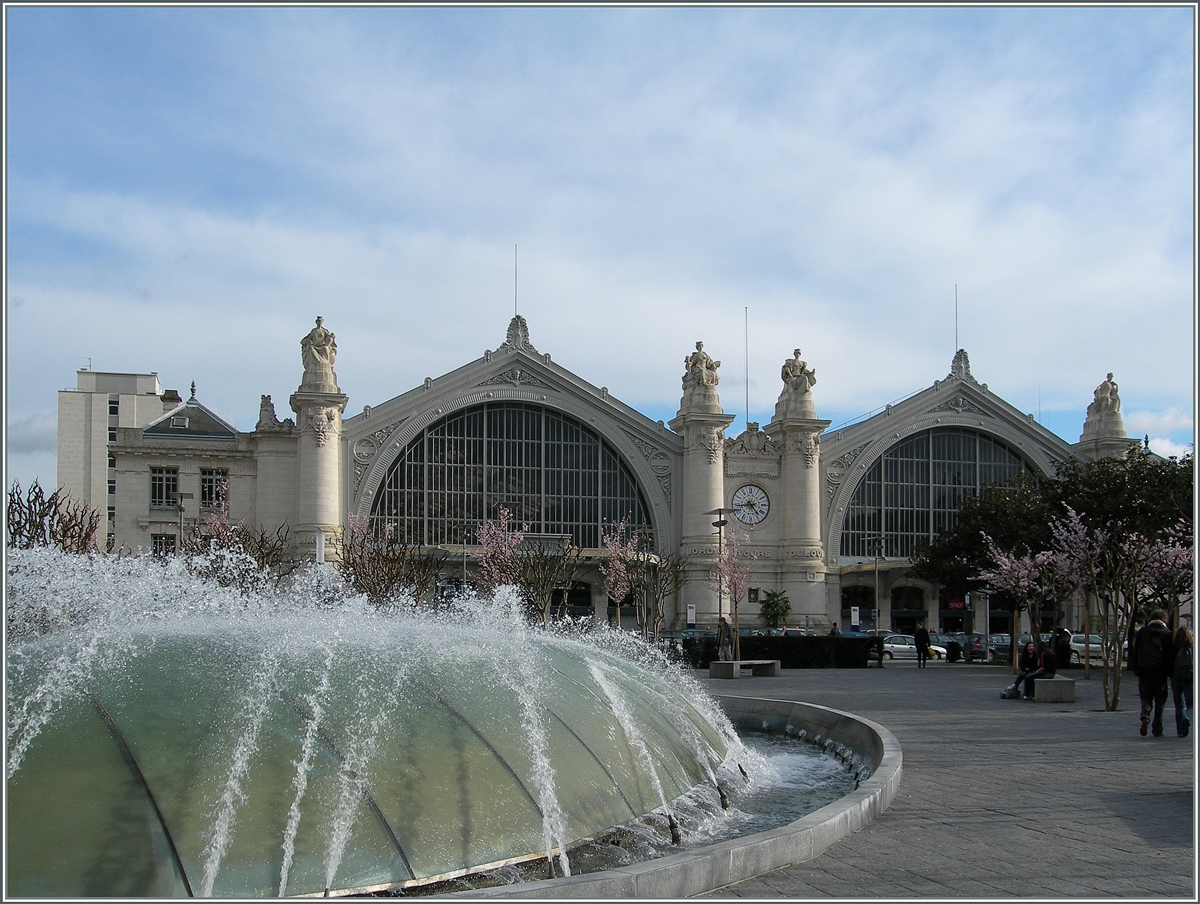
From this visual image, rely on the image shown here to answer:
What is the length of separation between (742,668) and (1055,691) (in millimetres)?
12454

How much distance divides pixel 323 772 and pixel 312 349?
5037 centimetres

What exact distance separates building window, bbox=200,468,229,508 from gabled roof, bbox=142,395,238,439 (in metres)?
2.04

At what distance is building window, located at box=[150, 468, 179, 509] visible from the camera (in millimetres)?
56938

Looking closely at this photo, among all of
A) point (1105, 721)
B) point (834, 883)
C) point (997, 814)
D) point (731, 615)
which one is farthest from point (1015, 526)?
Answer: point (834, 883)

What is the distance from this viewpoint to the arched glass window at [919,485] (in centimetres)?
6619

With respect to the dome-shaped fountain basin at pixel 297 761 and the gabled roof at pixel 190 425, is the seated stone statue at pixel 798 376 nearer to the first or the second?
the gabled roof at pixel 190 425

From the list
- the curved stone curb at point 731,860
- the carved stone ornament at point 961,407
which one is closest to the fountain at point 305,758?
the curved stone curb at point 731,860

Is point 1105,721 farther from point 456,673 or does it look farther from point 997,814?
point 456,673

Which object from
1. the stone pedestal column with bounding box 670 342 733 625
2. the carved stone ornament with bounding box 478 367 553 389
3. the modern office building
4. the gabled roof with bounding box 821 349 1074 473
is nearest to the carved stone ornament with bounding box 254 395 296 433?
the modern office building

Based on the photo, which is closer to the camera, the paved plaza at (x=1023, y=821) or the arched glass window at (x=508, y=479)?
the paved plaza at (x=1023, y=821)

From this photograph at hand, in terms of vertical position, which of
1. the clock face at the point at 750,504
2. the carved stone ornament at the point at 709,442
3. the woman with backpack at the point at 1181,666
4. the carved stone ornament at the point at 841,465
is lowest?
the woman with backpack at the point at 1181,666

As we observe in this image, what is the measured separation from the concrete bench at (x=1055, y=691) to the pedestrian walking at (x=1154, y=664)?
6.10 m

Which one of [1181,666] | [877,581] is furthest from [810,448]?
[1181,666]

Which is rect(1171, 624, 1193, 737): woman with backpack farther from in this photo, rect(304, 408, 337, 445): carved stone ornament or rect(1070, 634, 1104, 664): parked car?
rect(304, 408, 337, 445): carved stone ornament
